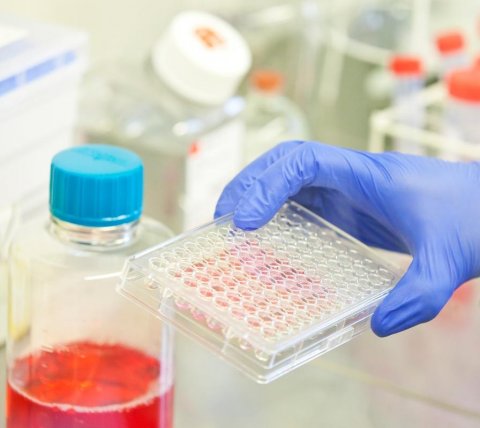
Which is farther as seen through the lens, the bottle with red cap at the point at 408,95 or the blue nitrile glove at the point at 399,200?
the bottle with red cap at the point at 408,95

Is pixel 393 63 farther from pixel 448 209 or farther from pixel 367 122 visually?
pixel 448 209

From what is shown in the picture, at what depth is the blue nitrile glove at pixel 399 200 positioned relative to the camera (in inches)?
29.0

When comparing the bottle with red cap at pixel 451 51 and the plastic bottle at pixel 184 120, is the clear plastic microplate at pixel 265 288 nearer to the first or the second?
the plastic bottle at pixel 184 120

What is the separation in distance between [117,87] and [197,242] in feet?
1.82

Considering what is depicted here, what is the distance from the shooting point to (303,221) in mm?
817

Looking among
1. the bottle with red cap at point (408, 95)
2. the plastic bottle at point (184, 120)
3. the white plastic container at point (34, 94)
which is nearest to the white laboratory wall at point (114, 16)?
the plastic bottle at point (184, 120)

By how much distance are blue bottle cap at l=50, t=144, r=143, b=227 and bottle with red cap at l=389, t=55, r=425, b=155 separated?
25.6 inches

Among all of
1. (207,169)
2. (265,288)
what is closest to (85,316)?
(265,288)

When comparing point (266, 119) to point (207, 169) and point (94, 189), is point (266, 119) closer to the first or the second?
point (207, 169)

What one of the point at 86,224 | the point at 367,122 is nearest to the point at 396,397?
the point at 86,224

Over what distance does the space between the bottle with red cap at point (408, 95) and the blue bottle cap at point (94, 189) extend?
2.13 ft

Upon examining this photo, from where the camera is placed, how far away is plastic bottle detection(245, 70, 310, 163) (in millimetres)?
1339

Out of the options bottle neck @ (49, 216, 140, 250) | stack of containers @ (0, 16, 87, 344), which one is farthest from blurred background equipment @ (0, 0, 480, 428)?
bottle neck @ (49, 216, 140, 250)

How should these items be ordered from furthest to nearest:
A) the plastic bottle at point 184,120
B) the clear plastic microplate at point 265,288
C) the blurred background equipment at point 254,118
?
the plastic bottle at point 184,120 < the blurred background equipment at point 254,118 < the clear plastic microplate at point 265,288
